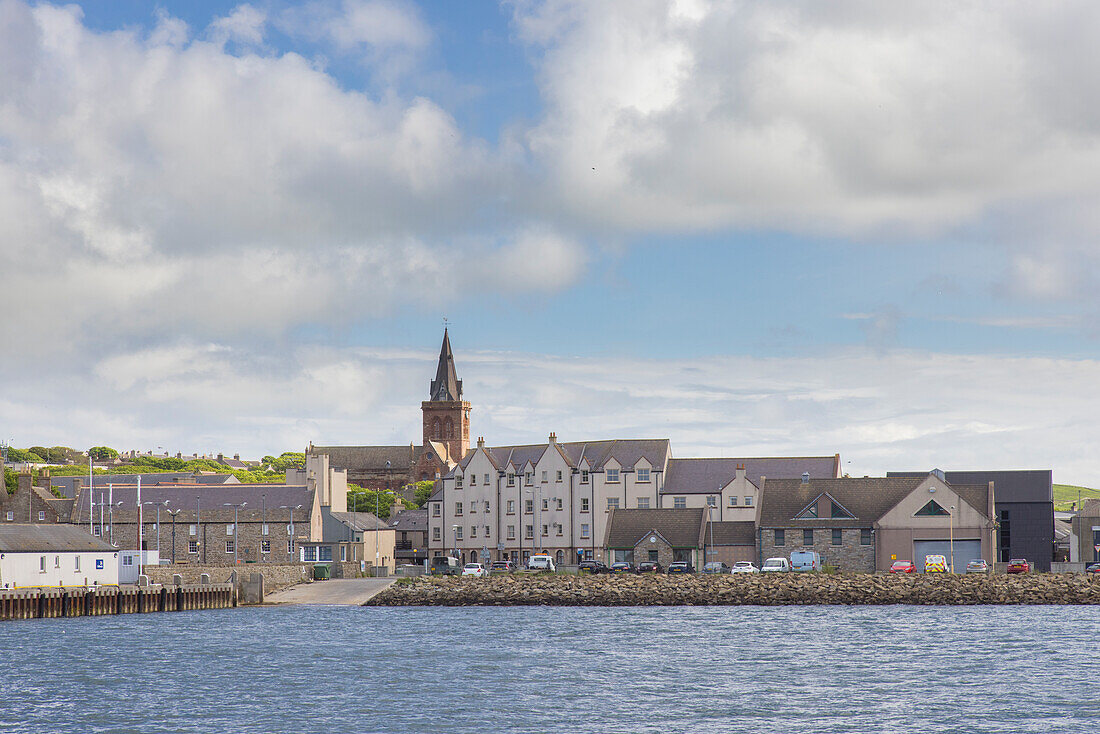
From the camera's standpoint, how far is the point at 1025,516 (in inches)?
4705

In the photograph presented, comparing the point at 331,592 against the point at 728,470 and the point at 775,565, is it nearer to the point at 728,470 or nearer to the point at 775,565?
the point at 775,565

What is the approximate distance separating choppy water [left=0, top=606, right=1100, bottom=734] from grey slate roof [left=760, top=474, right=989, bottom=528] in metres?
26.2

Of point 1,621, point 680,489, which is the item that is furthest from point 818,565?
point 1,621

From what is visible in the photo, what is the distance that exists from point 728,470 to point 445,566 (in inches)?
1201

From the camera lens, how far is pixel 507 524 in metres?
140

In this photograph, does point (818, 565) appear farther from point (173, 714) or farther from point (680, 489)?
point (173, 714)

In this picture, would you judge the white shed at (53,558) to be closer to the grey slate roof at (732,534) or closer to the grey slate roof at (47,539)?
the grey slate roof at (47,539)

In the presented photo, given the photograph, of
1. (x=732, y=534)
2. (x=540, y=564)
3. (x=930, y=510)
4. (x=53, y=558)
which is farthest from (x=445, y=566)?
(x=930, y=510)

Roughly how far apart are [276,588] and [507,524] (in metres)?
37.8

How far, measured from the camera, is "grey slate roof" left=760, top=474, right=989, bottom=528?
110938 mm

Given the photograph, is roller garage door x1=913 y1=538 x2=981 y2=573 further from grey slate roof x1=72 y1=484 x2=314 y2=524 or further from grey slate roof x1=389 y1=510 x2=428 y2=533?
grey slate roof x1=389 y1=510 x2=428 y2=533

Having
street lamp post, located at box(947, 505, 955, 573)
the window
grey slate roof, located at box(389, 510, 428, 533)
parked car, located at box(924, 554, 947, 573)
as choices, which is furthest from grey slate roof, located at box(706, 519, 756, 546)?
grey slate roof, located at box(389, 510, 428, 533)

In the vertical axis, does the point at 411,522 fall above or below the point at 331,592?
above

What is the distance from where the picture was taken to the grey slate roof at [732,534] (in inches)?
4545
